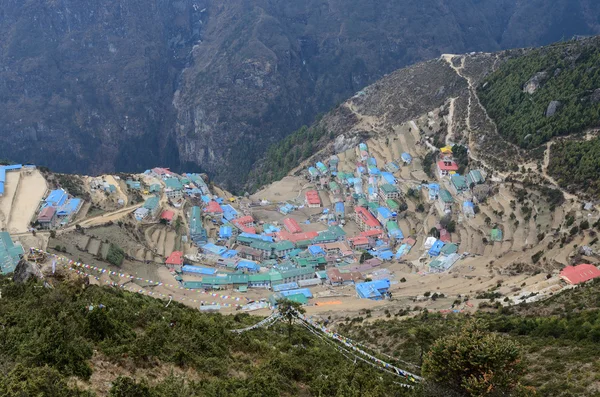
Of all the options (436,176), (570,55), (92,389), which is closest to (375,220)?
(436,176)

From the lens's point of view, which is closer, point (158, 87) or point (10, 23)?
point (10, 23)

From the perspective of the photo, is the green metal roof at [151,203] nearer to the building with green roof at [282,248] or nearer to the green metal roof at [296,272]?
the building with green roof at [282,248]

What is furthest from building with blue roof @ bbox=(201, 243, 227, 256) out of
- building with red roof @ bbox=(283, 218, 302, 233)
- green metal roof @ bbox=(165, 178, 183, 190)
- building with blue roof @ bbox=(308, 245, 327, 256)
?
green metal roof @ bbox=(165, 178, 183, 190)

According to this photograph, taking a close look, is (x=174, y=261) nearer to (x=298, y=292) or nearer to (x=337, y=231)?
(x=298, y=292)

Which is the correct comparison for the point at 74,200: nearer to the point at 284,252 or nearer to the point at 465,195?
the point at 284,252

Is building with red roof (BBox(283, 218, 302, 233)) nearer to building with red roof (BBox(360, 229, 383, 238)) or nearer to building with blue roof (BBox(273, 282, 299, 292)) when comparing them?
building with red roof (BBox(360, 229, 383, 238))
